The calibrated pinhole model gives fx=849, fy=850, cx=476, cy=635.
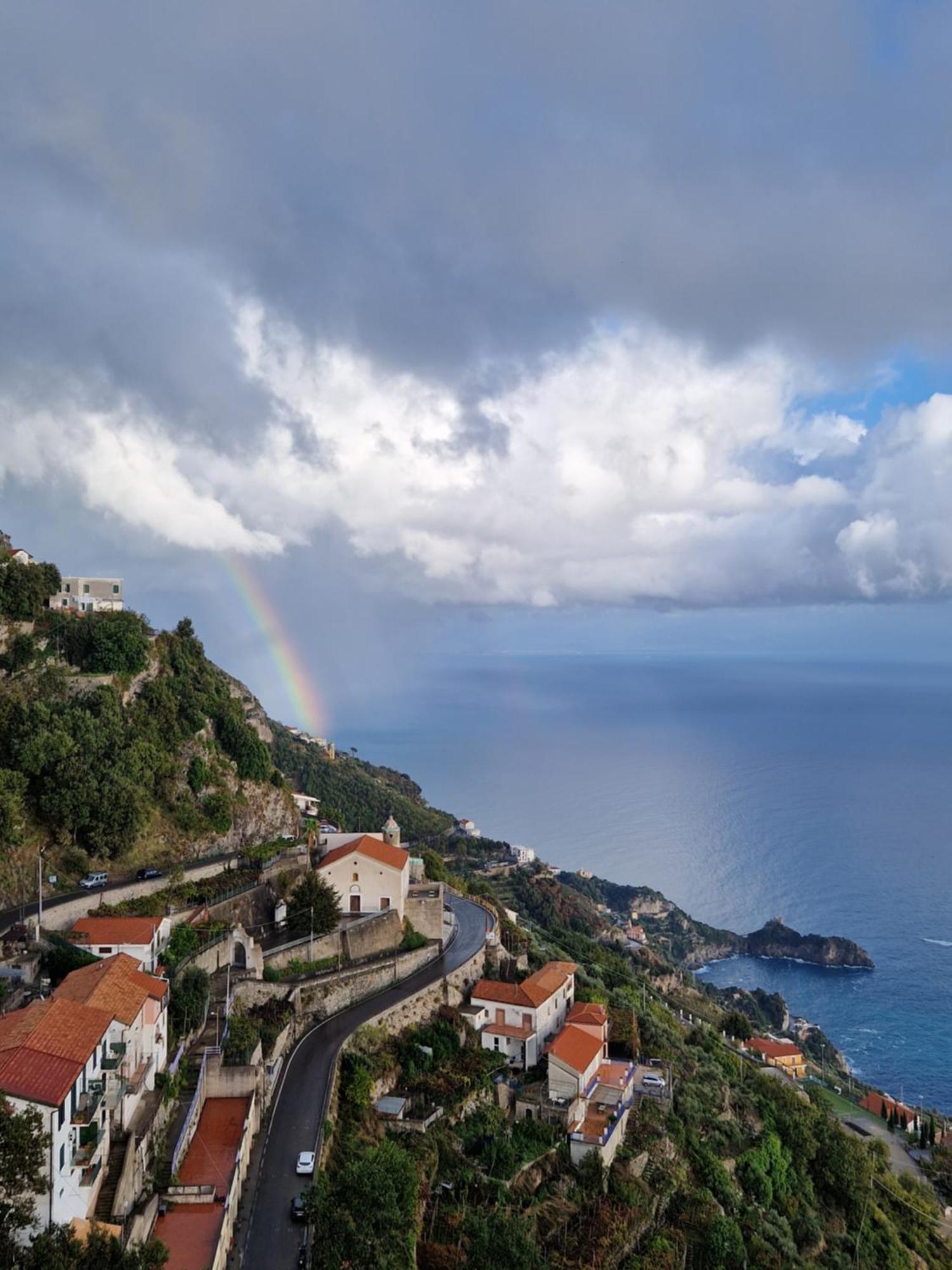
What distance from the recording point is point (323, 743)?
117812 mm

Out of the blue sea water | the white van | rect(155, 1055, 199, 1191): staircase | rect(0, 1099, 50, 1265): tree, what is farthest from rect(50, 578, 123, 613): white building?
the blue sea water

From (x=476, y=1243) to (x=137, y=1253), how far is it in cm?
734

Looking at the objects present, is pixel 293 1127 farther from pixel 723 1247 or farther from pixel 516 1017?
pixel 723 1247

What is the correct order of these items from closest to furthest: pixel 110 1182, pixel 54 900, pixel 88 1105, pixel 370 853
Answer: pixel 88 1105 < pixel 110 1182 < pixel 54 900 < pixel 370 853

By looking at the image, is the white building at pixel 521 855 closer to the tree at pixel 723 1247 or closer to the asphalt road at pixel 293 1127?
the asphalt road at pixel 293 1127

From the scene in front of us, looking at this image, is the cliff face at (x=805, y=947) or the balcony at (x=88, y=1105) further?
the cliff face at (x=805, y=947)

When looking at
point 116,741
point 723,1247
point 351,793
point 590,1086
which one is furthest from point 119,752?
point 351,793

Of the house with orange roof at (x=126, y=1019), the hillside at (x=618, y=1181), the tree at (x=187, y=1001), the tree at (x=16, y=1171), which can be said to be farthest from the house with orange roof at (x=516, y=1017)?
the tree at (x=16, y=1171)

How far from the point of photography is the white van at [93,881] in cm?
3016

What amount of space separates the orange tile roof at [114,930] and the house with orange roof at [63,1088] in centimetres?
796

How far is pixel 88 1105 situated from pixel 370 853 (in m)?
19.1

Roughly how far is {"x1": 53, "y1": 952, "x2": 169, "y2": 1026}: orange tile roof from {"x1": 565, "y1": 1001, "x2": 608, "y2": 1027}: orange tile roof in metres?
15.9

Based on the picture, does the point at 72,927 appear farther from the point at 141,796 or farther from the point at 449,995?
the point at 449,995

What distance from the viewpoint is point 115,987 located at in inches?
798
